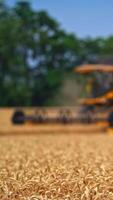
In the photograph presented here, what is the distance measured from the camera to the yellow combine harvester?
1844cm

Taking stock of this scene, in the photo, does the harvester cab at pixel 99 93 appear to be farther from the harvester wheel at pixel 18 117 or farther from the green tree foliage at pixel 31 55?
the green tree foliage at pixel 31 55

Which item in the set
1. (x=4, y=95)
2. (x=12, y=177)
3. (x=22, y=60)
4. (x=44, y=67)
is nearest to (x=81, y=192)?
(x=12, y=177)

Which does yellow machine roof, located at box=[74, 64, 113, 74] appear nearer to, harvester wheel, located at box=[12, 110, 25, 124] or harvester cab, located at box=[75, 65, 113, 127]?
harvester cab, located at box=[75, 65, 113, 127]

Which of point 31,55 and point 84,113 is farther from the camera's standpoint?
point 31,55

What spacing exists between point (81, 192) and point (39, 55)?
32.9 m

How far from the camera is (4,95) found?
104 feet

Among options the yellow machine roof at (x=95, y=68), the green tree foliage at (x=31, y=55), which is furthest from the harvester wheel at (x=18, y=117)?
the green tree foliage at (x=31, y=55)

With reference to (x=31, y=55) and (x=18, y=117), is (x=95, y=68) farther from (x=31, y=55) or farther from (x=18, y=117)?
(x=31, y=55)

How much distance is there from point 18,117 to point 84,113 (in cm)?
209

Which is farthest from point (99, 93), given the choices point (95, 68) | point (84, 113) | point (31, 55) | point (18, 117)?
point (31, 55)

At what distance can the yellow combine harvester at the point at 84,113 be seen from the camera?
18438mm

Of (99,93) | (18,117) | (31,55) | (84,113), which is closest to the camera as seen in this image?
(18,117)

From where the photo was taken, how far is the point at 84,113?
18.8 m

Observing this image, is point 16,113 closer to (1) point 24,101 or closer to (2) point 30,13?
(1) point 24,101
